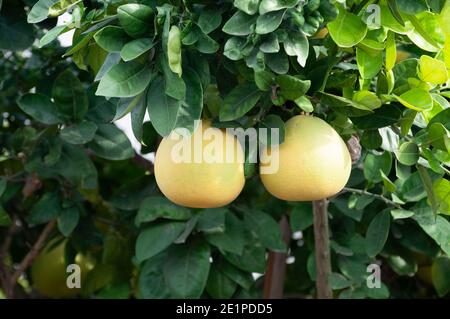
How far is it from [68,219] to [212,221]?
1.02 ft

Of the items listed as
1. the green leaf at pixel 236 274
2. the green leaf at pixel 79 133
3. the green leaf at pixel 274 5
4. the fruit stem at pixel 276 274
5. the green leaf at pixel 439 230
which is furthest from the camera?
the fruit stem at pixel 276 274

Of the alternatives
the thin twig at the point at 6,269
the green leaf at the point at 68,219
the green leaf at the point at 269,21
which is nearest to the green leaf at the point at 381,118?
the green leaf at the point at 269,21

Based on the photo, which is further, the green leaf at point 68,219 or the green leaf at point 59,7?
the green leaf at point 68,219

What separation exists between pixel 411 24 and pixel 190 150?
0.29 m

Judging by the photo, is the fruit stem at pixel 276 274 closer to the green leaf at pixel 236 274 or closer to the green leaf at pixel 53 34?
the green leaf at pixel 236 274

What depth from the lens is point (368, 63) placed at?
2.88ft

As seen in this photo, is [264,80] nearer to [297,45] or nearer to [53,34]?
[297,45]

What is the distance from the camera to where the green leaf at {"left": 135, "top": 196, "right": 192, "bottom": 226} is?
1.37 m

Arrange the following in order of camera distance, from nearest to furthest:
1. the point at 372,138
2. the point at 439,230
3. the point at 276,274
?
1. the point at 372,138
2. the point at 439,230
3. the point at 276,274

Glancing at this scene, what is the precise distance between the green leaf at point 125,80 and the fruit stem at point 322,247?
0.44m

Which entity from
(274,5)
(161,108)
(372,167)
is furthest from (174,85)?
(372,167)

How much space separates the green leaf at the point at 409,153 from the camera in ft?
3.14

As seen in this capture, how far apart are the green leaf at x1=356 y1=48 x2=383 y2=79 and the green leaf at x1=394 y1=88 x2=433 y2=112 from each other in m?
0.04

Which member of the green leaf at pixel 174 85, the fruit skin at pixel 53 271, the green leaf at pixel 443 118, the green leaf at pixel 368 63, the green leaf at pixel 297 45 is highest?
the green leaf at pixel 297 45
